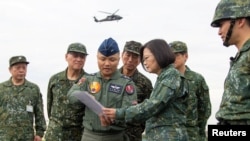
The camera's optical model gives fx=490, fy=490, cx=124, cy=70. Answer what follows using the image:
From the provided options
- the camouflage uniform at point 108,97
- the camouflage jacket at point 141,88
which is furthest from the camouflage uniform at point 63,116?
the camouflage uniform at point 108,97

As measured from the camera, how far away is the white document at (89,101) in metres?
5.00

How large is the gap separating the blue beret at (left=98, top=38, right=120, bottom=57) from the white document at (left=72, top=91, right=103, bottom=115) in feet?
1.96

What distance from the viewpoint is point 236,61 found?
3.80 m

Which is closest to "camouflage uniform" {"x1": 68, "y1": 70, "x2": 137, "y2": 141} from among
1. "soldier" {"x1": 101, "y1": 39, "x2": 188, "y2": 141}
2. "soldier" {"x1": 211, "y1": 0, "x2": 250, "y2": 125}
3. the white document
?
the white document

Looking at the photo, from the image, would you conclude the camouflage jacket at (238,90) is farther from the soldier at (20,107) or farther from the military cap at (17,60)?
the military cap at (17,60)

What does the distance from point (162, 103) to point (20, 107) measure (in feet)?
13.5

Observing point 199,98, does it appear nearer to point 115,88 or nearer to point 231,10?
point 115,88

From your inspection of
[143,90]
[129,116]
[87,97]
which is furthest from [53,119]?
[129,116]

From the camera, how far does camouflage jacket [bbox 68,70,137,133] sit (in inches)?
218

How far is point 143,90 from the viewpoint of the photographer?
23.0 feet

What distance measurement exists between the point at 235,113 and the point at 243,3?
2.87ft

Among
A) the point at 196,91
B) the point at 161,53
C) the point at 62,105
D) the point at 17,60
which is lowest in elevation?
the point at 62,105

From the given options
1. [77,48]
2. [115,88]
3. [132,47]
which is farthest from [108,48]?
[77,48]

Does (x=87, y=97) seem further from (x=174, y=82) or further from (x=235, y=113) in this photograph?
(x=235, y=113)
